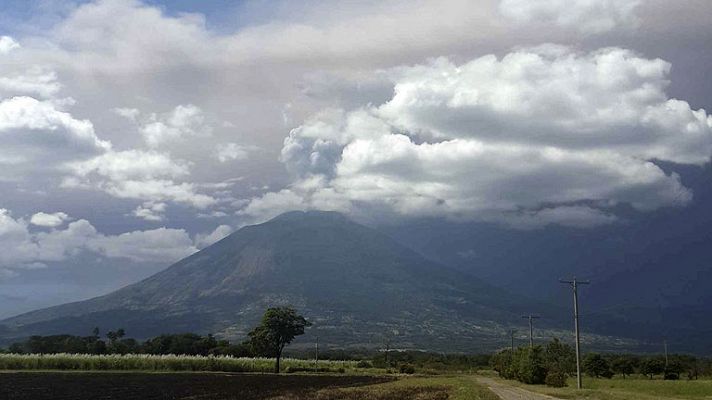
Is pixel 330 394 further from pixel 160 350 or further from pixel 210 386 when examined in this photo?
pixel 160 350

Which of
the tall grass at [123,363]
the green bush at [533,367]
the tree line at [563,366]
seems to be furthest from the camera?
the tall grass at [123,363]

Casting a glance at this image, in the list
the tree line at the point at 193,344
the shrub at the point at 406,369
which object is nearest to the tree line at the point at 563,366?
the shrub at the point at 406,369

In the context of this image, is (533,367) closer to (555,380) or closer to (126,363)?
(555,380)

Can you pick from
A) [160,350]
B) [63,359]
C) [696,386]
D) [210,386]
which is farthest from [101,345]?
[696,386]

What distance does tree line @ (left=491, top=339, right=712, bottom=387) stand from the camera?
90875 millimetres

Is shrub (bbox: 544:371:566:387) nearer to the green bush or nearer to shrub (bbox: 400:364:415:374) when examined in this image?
the green bush

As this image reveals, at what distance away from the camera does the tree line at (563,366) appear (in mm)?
90875

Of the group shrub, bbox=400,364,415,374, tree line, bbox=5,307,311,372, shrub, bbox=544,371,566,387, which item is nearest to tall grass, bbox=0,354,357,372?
tree line, bbox=5,307,311,372

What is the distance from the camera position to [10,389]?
209ft

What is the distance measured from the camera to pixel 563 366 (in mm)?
145625

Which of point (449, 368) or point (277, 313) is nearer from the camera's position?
point (277, 313)

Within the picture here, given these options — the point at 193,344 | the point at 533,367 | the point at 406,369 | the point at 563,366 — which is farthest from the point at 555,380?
the point at 193,344

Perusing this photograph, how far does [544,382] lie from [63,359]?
68.1 m

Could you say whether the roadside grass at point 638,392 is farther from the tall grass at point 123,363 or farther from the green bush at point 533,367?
the tall grass at point 123,363
